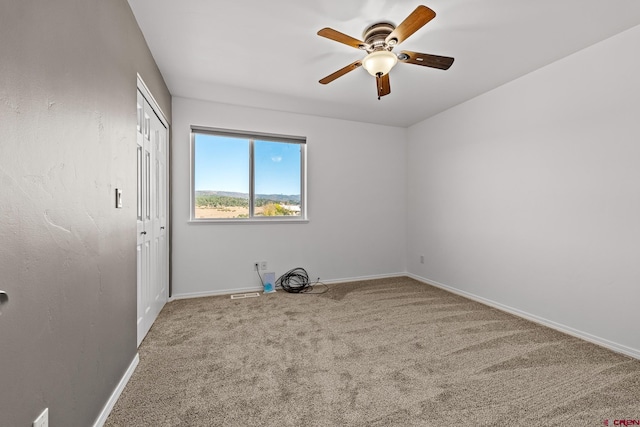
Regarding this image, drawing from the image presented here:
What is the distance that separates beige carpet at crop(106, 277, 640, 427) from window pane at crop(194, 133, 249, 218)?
4.48ft

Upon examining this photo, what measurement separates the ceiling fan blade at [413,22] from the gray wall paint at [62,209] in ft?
5.58

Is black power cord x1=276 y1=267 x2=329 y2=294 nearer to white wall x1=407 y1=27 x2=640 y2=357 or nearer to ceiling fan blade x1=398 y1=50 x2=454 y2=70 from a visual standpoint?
white wall x1=407 y1=27 x2=640 y2=357

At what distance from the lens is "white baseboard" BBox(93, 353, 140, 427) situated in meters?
1.39

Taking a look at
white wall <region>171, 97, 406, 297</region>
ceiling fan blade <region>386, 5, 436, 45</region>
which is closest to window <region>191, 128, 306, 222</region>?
white wall <region>171, 97, 406, 297</region>

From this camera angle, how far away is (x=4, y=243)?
0.80 metres

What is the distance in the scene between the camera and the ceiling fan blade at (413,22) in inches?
62.4

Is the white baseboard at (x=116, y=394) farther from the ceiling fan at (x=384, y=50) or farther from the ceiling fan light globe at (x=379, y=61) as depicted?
the ceiling fan light globe at (x=379, y=61)

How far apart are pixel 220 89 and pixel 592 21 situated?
3348 millimetres

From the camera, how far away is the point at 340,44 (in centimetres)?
228

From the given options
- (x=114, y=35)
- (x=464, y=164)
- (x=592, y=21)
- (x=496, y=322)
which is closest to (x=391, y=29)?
(x=592, y=21)

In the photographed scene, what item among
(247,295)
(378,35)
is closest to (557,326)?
(378,35)

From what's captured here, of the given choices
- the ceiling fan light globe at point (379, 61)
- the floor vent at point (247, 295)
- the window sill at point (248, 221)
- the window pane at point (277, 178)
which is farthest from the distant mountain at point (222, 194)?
the ceiling fan light globe at point (379, 61)

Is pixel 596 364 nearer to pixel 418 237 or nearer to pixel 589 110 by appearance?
pixel 589 110

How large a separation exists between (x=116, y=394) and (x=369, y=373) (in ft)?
5.02
